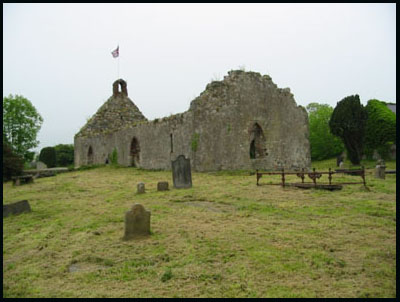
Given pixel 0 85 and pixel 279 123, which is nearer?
pixel 0 85

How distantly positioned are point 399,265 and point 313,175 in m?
7.44

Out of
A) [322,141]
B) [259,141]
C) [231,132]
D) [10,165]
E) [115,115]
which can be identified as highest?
[115,115]

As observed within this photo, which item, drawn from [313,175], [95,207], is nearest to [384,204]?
[313,175]

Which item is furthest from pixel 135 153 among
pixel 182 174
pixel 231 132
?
pixel 182 174

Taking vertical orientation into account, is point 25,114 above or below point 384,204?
above

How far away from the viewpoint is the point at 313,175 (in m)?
9.70

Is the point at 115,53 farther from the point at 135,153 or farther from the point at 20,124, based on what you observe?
the point at 20,124

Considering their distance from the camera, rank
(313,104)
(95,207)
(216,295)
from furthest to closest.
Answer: (313,104) → (95,207) → (216,295)

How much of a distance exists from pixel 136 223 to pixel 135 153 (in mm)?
17647

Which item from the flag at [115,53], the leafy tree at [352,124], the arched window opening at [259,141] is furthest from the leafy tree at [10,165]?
the leafy tree at [352,124]

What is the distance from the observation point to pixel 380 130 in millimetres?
31797

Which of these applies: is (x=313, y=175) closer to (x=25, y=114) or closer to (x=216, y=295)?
(x=216, y=295)

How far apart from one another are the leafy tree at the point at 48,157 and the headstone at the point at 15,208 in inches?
1190

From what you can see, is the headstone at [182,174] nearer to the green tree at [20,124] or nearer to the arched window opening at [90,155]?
the arched window opening at [90,155]
